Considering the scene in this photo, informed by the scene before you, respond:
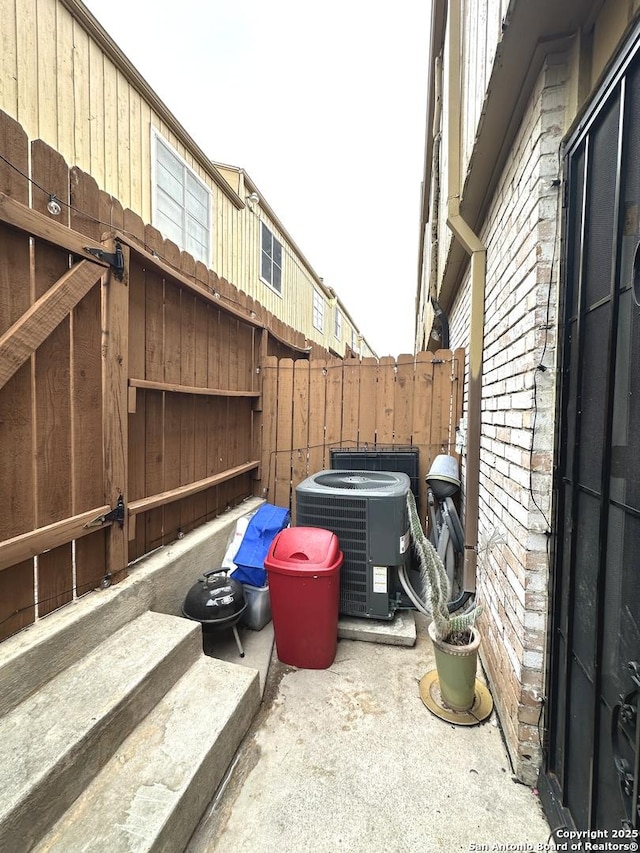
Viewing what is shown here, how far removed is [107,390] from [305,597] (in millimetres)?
1660

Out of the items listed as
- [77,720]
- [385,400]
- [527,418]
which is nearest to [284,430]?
[385,400]

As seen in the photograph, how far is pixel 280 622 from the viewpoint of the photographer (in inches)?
87.1

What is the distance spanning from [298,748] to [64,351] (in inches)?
87.8

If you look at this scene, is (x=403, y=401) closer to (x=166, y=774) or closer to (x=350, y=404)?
(x=350, y=404)

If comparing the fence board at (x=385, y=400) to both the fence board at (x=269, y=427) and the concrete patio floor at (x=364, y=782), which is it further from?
the concrete patio floor at (x=364, y=782)

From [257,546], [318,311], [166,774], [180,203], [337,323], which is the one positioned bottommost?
[166,774]

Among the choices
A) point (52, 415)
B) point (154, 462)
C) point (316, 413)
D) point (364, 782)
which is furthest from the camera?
point (316, 413)

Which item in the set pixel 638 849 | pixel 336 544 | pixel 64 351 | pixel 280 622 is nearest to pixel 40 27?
pixel 64 351

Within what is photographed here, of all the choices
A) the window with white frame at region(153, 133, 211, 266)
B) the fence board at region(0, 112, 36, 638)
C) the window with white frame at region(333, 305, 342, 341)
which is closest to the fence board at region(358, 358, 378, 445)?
the fence board at region(0, 112, 36, 638)

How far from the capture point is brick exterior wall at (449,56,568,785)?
1.44 m

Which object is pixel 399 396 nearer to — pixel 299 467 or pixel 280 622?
pixel 299 467

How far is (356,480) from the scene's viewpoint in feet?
9.34

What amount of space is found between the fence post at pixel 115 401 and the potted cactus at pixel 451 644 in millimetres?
1707

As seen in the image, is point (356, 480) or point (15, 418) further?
point (356, 480)
